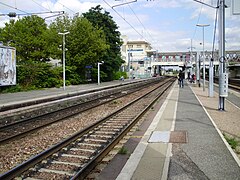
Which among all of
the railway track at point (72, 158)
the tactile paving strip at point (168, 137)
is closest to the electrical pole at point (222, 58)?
the tactile paving strip at point (168, 137)

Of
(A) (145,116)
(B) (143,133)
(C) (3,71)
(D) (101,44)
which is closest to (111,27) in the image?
(D) (101,44)

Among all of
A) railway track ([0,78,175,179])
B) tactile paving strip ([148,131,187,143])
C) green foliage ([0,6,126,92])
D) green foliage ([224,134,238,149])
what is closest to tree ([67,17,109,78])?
green foliage ([0,6,126,92])

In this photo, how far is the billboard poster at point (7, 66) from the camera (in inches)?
1109

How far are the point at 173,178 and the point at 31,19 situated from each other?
145ft

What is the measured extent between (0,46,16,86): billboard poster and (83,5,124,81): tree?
80.9 feet

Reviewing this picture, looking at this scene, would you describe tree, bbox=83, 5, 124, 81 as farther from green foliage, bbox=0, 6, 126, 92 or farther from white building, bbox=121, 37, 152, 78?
white building, bbox=121, 37, 152, 78

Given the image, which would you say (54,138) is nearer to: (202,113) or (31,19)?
(202,113)

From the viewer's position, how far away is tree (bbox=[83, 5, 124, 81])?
5391cm

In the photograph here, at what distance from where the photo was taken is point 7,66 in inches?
1136

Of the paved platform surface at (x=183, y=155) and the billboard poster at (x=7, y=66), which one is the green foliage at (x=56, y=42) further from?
the paved platform surface at (x=183, y=155)

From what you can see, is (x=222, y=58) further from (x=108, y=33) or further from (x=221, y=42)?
(x=108, y=33)

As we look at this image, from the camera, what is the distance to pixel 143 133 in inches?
367

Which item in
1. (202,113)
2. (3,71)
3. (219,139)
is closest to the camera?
(219,139)

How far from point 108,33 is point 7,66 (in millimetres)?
28217
